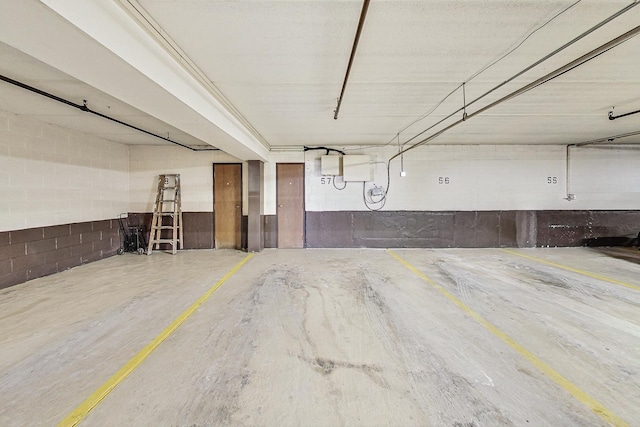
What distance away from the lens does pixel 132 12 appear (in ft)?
6.02

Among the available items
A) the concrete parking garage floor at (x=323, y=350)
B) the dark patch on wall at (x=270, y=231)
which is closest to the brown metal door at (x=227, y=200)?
the dark patch on wall at (x=270, y=231)

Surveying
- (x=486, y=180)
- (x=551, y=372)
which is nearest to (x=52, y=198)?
(x=551, y=372)

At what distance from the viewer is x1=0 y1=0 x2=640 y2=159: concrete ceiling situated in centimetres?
182

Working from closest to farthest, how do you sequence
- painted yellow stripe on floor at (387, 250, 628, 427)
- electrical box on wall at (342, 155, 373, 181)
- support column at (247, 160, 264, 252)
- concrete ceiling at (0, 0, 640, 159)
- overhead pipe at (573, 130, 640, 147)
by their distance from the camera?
1. painted yellow stripe on floor at (387, 250, 628, 427)
2. concrete ceiling at (0, 0, 640, 159)
3. overhead pipe at (573, 130, 640, 147)
4. support column at (247, 160, 264, 252)
5. electrical box on wall at (342, 155, 373, 181)

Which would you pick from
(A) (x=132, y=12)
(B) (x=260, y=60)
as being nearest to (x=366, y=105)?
(B) (x=260, y=60)

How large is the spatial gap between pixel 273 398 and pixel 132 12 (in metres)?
2.77

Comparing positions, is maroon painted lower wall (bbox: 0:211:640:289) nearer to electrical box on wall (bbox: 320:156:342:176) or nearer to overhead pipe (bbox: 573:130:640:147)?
electrical box on wall (bbox: 320:156:342:176)

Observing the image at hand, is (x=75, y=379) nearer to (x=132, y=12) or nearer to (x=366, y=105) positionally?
(x=132, y=12)

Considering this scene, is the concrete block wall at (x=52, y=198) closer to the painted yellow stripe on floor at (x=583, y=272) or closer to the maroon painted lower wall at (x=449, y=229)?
the maroon painted lower wall at (x=449, y=229)

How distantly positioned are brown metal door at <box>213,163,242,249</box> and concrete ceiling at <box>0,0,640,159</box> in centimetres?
221

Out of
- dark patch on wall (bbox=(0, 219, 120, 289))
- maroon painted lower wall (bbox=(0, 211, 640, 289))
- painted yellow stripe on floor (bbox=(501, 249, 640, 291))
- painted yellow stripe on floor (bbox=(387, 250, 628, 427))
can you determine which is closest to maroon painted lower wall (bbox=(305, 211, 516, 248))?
maroon painted lower wall (bbox=(0, 211, 640, 289))

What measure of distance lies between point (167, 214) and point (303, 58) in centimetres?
520

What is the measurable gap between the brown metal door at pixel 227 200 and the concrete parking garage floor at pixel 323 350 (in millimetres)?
2370

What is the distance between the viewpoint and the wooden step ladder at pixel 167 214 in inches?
236
